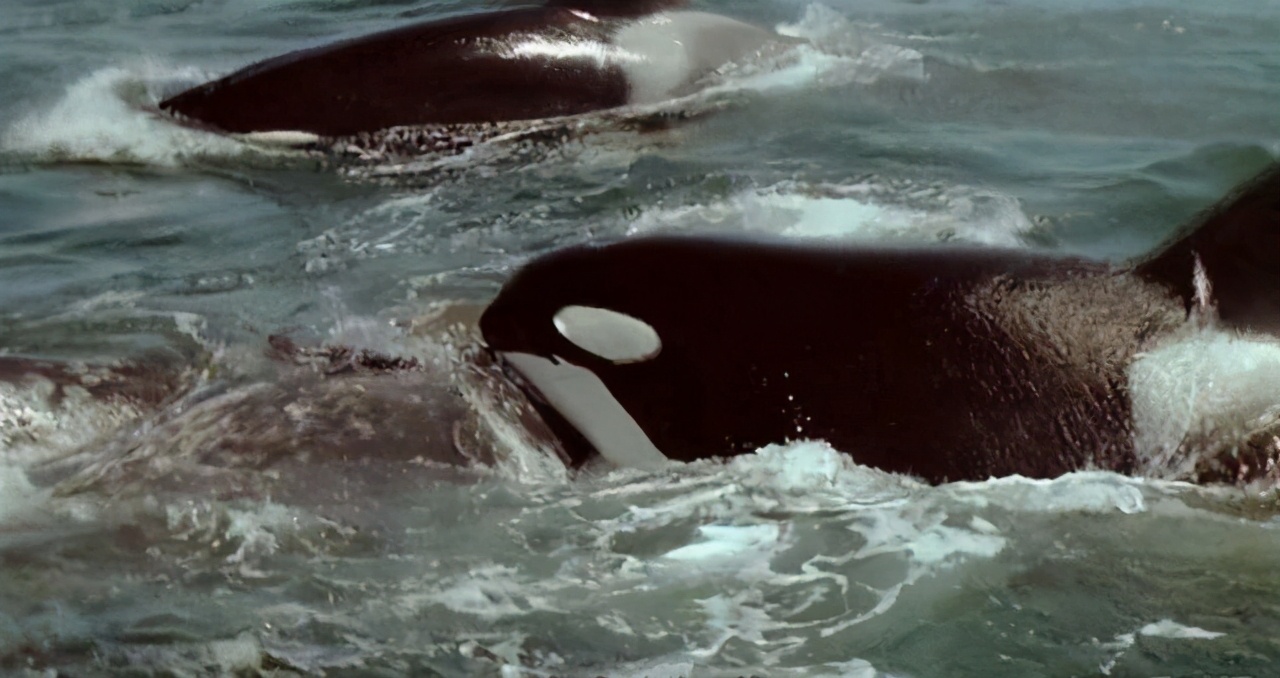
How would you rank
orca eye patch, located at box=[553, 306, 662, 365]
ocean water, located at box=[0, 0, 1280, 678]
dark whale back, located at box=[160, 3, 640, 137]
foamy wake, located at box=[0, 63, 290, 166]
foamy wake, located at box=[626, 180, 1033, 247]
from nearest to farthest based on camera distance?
ocean water, located at box=[0, 0, 1280, 678] < orca eye patch, located at box=[553, 306, 662, 365] < foamy wake, located at box=[626, 180, 1033, 247] < dark whale back, located at box=[160, 3, 640, 137] < foamy wake, located at box=[0, 63, 290, 166]

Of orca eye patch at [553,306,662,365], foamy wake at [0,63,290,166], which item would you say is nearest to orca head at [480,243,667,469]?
orca eye patch at [553,306,662,365]

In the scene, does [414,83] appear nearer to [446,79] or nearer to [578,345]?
[446,79]

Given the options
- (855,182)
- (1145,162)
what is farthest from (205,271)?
→ (1145,162)

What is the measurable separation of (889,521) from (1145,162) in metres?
3.51

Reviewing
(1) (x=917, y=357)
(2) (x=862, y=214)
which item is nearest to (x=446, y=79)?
(2) (x=862, y=214)

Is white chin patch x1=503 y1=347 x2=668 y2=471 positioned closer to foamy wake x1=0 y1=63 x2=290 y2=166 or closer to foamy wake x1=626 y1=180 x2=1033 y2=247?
foamy wake x1=626 y1=180 x2=1033 y2=247

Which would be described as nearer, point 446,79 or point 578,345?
point 578,345

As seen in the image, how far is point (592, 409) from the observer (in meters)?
3.11

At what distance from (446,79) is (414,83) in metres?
0.15

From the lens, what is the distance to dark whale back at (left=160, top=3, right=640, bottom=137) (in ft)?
19.7

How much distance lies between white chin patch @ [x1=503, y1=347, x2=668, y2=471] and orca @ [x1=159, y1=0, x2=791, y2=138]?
3138 mm

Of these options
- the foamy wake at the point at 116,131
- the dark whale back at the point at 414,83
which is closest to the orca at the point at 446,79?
the dark whale back at the point at 414,83

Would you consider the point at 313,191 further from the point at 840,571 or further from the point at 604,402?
the point at 840,571

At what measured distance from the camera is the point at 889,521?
3.25m
